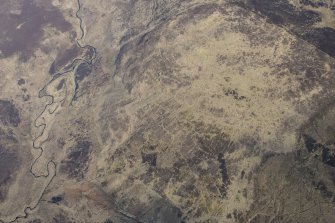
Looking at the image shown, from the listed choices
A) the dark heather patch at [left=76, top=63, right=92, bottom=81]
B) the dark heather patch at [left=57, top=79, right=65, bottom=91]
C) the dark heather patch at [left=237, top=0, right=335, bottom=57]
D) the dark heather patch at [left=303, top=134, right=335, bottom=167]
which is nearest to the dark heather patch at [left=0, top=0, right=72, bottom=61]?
the dark heather patch at [left=57, top=79, right=65, bottom=91]

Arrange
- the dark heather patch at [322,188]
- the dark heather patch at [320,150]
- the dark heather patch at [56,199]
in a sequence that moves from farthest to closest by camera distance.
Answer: the dark heather patch at [56,199], the dark heather patch at [320,150], the dark heather patch at [322,188]

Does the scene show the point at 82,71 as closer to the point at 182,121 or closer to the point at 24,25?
the point at 24,25

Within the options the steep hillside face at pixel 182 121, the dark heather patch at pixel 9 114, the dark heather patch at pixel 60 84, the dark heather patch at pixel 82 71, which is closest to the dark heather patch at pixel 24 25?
the steep hillside face at pixel 182 121

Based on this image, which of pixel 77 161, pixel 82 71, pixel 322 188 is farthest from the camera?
pixel 82 71

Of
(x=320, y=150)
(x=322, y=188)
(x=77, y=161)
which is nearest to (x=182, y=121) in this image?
(x=320, y=150)

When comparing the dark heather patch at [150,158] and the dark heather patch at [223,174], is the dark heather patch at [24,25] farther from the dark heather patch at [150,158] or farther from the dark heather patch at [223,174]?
the dark heather patch at [223,174]
